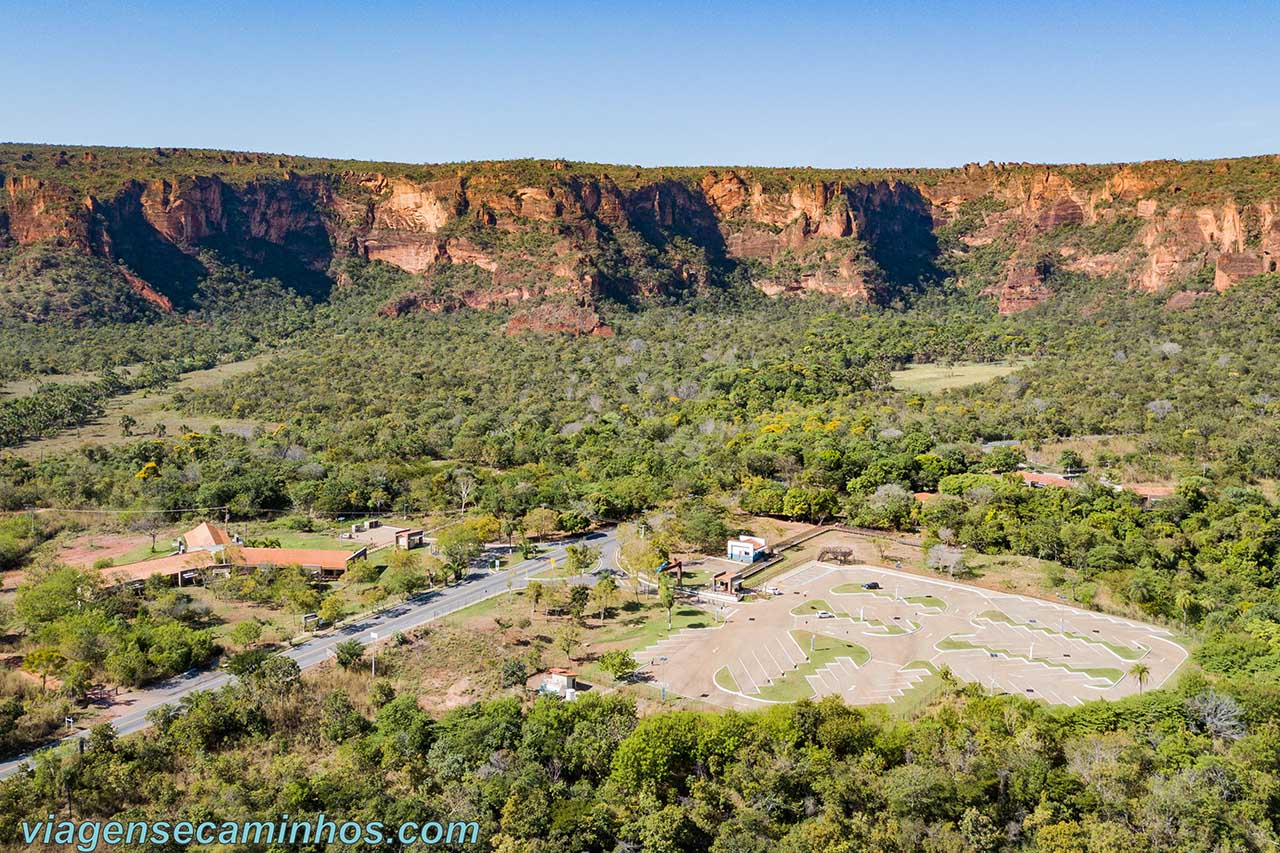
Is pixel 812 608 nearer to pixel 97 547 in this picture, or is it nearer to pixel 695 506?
pixel 695 506

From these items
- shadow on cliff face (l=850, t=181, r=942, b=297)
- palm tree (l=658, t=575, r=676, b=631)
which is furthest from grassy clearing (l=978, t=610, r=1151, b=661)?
shadow on cliff face (l=850, t=181, r=942, b=297)

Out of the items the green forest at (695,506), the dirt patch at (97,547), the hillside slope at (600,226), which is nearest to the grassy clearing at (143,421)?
the green forest at (695,506)

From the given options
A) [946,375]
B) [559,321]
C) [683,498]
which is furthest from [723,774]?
[559,321]

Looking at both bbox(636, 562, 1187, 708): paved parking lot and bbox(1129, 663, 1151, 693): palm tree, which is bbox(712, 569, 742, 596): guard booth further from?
bbox(1129, 663, 1151, 693): palm tree

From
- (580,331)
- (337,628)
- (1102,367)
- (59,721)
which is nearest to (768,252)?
(580,331)

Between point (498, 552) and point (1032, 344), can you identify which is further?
point (1032, 344)

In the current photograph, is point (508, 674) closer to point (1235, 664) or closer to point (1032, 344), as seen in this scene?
point (1235, 664)
